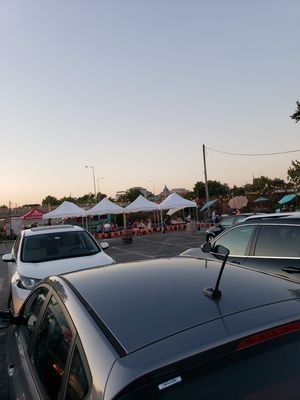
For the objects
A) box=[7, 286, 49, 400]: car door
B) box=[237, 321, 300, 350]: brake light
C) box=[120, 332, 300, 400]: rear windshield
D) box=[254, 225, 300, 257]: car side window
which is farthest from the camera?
box=[254, 225, 300, 257]: car side window

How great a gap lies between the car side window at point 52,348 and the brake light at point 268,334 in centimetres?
84

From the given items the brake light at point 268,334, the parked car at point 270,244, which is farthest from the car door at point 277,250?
the brake light at point 268,334

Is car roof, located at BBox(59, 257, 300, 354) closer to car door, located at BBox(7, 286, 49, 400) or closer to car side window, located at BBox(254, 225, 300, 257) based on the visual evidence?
car door, located at BBox(7, 286, 49, 400)

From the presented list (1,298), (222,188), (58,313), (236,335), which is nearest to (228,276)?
(236,335)

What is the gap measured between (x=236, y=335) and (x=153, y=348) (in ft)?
1.03

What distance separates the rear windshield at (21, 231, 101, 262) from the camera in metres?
7.95

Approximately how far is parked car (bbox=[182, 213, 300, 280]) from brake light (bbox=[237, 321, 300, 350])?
305cm

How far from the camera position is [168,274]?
2545mm

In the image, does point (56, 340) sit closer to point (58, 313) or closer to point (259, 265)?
point (58, 313)

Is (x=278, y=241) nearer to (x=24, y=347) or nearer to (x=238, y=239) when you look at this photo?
(x=238, y=239)

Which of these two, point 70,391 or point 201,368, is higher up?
point 201,368

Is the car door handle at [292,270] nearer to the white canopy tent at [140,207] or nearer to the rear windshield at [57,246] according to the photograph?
the rear windshield at [57,246]

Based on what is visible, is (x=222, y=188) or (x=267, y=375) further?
(x=222, y=188)

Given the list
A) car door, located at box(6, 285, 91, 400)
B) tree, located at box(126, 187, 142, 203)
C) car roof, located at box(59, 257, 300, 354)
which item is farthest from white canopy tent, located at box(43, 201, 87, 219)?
tree, located at box(126, 187, 142, 203)
